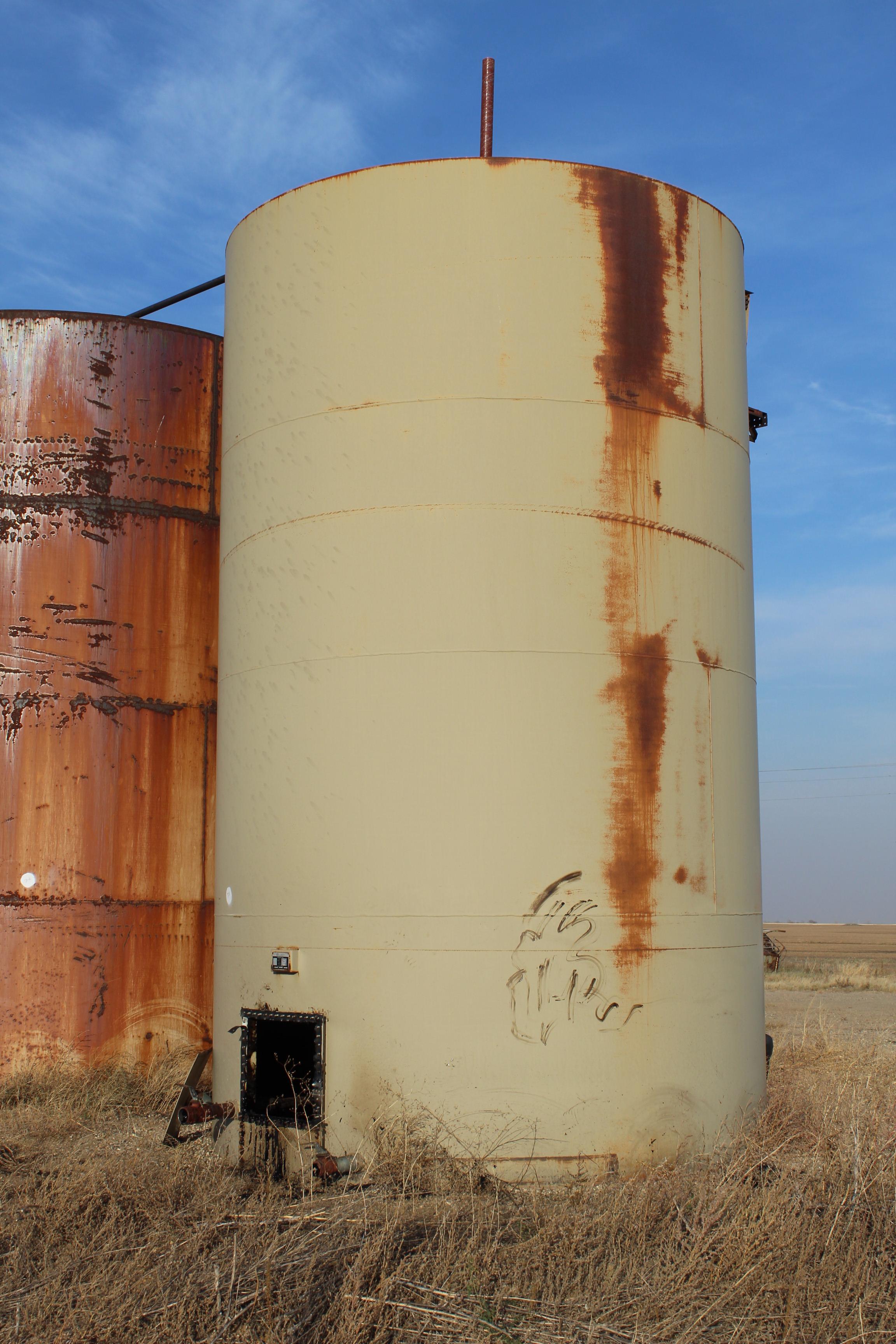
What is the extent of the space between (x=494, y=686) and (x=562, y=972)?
5.62 feet

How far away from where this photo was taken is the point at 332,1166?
22.5ft

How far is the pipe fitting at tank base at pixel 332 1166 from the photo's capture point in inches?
270

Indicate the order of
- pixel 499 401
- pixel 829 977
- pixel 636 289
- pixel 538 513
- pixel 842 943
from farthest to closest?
1. pixel 842 943
2. pixel 829 977
3. pixel 636 289
4. pixel 499 401
5. pixel 538 513

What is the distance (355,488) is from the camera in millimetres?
7789

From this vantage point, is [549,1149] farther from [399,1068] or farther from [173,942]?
[173,942]

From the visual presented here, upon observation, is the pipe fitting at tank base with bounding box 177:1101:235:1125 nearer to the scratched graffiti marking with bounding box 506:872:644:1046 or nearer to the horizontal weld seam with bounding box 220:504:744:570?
the scratched graffiti marking with bounding box 506:872:644:1046

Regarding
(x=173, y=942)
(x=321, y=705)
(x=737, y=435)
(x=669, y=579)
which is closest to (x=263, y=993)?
(x=321, y=705)

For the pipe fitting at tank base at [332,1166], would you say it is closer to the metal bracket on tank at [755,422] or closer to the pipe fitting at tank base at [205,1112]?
the pipe fitting at tank base at [205,1112]

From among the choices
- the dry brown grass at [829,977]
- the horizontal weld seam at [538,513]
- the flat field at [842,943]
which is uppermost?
the horizontal weld seam at [538,513]

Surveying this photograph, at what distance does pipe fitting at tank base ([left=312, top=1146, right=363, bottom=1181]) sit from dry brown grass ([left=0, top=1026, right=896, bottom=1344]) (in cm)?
15

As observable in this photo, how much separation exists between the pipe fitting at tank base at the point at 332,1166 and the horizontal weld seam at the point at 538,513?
3803 mm

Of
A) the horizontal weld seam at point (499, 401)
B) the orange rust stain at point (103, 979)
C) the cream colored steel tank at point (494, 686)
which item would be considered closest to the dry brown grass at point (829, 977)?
the orange rust stain at point (103, 979)

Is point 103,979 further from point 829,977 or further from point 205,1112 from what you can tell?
point 829,977

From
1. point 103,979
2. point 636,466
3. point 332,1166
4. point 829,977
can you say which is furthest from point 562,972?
point 829,977
